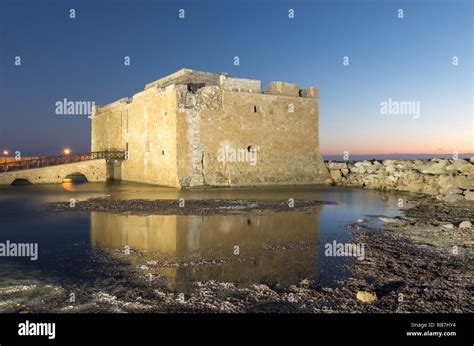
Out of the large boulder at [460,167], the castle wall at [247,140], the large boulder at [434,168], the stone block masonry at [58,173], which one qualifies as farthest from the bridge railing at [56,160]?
the large boulder at [460,167]

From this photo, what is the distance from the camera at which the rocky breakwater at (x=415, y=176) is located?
15378 millimetres

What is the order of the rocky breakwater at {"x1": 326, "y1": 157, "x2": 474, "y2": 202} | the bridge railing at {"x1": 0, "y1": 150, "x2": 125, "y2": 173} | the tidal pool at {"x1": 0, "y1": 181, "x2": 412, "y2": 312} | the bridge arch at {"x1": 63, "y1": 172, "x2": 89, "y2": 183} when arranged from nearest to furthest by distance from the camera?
the tidal pool at {"x1": 0, "y1": 181, "x2": 412, "y2": 312} → the rocky breakwater at {"x1": 326, "y1": 157, "x2": 474, "y2": 202} → the bridge railing at {"x1": 0, "y1": 150, "x2": 125, "y2": 173} → the bridge arch at {"x1": 63, "y1": 172, "x2": 89, "y2": 183}

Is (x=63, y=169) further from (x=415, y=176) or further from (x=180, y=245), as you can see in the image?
(x=415, y=176)

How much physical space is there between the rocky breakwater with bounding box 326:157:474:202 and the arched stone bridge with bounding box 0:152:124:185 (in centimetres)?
1456

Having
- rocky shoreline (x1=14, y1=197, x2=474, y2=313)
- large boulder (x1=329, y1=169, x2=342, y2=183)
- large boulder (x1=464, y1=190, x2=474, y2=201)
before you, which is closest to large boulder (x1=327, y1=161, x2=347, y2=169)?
large boulder (x1=329, y1=169, x2=342, y2=183)

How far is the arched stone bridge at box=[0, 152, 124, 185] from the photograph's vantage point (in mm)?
22344

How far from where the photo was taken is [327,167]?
2428 cm

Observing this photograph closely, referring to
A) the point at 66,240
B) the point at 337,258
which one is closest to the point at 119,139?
the point at 66,240

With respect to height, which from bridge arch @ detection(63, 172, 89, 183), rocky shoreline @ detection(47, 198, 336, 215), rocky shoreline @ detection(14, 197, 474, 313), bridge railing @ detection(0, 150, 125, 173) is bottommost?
rocky shoreline @ detection(14, 197, 474, 313)

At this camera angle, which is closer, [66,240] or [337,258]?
[337,258]

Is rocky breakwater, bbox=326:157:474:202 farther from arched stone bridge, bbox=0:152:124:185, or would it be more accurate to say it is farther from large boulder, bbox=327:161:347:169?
arched stone bridge, bbox=0:152:124:185

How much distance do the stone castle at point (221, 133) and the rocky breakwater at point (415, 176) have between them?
67.4 inches
